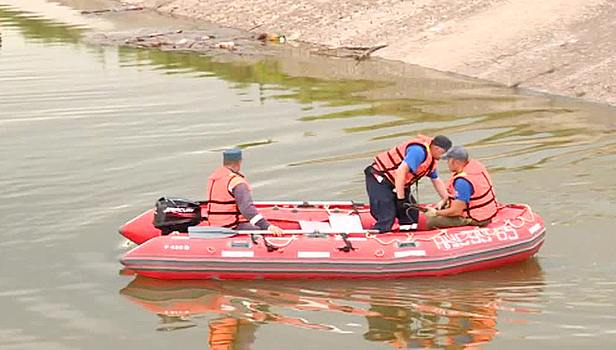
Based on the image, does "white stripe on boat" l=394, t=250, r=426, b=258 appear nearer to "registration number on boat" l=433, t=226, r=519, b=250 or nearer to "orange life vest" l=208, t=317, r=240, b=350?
"registration number on boat" l=433, t=226, r=519, b=250

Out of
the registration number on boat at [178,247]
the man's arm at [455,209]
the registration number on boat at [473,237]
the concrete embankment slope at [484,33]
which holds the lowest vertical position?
the registration number on boat at [178,247]

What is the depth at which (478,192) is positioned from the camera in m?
A: 14.2

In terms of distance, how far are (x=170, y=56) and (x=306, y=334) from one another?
2075 cm

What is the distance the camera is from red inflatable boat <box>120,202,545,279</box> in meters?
13.7

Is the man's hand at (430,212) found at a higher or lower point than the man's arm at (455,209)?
lower

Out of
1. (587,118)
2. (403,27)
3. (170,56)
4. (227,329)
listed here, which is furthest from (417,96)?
(227,329)

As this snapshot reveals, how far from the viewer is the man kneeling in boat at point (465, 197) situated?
1403 cm

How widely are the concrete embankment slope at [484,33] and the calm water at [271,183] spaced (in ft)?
3.15

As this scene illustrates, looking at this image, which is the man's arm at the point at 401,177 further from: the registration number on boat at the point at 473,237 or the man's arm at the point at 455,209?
the registration number on boat at the point at 473,237

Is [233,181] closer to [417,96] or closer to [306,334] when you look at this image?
[306,334]

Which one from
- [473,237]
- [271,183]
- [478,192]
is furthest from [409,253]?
[271,183]

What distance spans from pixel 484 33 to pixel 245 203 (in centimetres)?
1685

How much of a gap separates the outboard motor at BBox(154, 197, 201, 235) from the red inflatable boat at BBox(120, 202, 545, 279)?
0.32 m

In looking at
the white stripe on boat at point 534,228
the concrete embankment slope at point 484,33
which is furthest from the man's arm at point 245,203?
the concrete embankment slope at point 484,33
